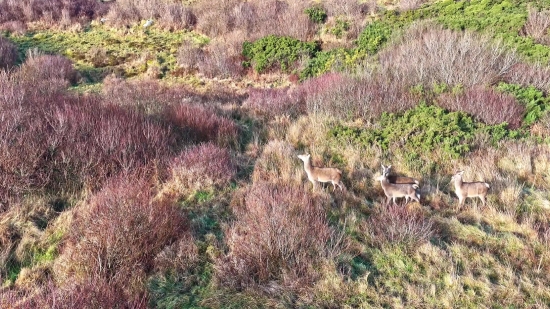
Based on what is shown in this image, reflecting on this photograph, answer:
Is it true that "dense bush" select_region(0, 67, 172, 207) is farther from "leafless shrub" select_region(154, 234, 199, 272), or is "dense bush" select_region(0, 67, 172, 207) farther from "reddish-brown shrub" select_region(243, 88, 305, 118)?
"reddish-brown shrub" select_region(243, 88, 305, 118)

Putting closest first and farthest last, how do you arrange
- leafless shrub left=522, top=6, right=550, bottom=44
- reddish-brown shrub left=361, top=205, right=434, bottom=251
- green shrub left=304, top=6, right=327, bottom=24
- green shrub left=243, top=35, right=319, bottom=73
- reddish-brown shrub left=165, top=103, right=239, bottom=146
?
reddish-brown shrub left=361, top=205, right=434, bottom=251, reddish-brown shrub left=165, top=103, right=239, bottom=146, leafless shrub left=522, top=6, right=550, bottom=44, green shrub left=243, top=35, right=319, bottom=73, green shrub left=304, top=6, right=327, bottom=24

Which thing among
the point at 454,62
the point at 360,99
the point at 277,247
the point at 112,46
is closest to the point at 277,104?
the point at 360,99

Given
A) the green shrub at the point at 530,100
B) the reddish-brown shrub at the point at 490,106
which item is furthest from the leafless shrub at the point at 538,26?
the reddish-brown shrub at the point at 490,106

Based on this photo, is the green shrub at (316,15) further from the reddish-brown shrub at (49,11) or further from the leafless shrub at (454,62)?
the reddish-brown shrub at (49,11)

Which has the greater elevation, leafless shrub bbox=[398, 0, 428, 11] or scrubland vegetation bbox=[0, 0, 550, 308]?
leafless shrub bbox=[398, 0, 428, 11]

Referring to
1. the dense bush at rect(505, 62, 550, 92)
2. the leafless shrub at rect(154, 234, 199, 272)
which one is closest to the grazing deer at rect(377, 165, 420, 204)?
the leafless shrub at rect(154, 234, 199, 272)

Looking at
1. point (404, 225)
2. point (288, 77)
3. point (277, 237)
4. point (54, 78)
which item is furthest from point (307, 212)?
point (54, 78)

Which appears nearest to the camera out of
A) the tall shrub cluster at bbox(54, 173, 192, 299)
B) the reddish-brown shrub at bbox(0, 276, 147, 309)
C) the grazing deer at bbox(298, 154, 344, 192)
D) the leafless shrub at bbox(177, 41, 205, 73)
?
the reddish-brown shrub at bbox(0, 276, 147, 309)

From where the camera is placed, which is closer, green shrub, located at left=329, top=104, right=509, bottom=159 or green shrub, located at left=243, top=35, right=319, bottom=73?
green shrub, located at left=329, top=104, right=509, bottom=159
